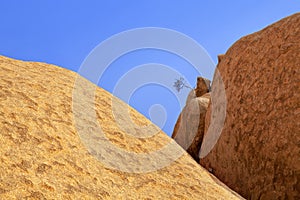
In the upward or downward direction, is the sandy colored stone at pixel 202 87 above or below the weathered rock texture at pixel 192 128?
above

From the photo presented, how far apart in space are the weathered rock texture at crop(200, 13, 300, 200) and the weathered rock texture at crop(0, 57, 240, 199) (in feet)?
5.26

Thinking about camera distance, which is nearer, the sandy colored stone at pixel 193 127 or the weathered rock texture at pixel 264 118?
the weathered rock texture at pixel 264 118

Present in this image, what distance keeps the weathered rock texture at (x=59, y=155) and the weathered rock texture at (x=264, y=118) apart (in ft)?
5.26

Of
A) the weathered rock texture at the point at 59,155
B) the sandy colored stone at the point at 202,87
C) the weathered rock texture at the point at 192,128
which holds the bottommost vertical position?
the weathered rock texture at the point at 59,155

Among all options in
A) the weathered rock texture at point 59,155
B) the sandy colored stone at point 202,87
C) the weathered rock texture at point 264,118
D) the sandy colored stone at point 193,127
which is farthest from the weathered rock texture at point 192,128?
the sandy colored stone at point 202,87

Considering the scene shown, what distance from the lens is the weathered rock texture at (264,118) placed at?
6.03 meters

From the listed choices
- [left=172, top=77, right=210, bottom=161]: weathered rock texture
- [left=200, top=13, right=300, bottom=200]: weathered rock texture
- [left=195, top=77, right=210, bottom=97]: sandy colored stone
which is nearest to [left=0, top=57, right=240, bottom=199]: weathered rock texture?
[left=200, top=13, right=300, bottom=200]: weathered rock texture

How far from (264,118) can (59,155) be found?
3.79m

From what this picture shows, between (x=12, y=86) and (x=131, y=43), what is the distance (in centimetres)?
359

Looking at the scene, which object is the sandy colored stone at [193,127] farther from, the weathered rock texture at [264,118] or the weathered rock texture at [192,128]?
the weathered rock texture at [264,118]

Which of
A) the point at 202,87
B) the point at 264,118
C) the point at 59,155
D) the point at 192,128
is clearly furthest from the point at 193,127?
the point at 59,155

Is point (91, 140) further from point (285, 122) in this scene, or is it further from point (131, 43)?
point (131, 43)

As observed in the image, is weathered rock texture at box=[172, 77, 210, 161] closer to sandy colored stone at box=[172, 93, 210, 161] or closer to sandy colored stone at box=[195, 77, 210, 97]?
sandy colored stone at box=[172, 93, 210, 161]

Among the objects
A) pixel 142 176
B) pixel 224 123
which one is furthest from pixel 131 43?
pixel 142 176
